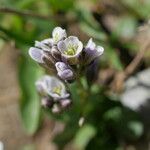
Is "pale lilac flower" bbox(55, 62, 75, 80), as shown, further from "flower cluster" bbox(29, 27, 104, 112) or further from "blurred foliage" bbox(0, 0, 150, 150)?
"blurred foliage" bbox(0, 0, 150, 150)

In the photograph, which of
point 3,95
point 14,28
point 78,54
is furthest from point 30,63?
point 78,54

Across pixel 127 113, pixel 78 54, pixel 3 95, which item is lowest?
pixel 3 95

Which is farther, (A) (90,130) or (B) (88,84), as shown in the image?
(A) (90,130)

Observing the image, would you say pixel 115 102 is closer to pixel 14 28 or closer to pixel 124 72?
pixel 124 72

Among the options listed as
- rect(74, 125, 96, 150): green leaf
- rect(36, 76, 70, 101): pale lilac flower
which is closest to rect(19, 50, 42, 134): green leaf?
rect(74, 125, 96, 150): green leaf

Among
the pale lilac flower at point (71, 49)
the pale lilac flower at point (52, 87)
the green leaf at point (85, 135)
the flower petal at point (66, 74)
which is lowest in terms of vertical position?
the green leaf at point (85, 135)

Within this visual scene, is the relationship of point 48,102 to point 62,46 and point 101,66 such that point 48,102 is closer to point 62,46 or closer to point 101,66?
point 62,46

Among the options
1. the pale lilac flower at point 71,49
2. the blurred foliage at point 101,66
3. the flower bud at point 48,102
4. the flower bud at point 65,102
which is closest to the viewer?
the pale lilac flower at point 71,49

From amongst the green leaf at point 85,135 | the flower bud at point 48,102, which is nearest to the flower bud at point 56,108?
the flower bud at point 48,102

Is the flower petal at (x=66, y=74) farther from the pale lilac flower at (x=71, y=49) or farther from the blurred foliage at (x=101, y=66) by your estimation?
the blurred foliage at (x=101, y=66)
